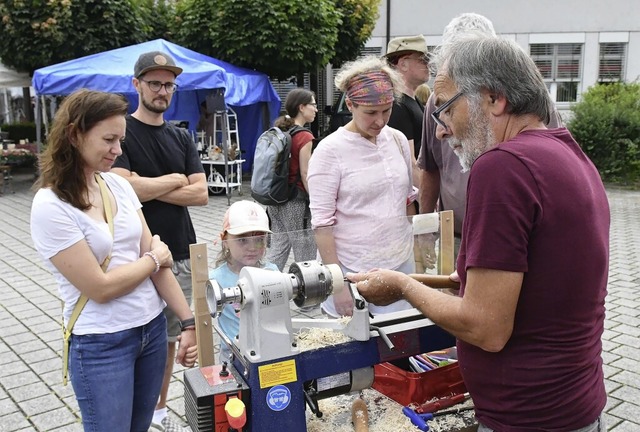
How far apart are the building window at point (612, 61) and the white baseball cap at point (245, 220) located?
1724 centimetres

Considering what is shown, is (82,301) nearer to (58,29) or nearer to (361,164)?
(361,164)

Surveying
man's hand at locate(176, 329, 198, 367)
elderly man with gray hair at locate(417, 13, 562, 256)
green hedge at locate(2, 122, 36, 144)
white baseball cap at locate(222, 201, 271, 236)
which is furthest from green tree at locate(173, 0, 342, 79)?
man's hand at locate(176, 329, 198, 367)

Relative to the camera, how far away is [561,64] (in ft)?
56.8

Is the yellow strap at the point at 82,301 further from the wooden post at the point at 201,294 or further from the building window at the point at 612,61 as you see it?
the building window at the point at 612,61

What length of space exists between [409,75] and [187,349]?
7.32 feet

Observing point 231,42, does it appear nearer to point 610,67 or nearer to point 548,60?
point 548,60

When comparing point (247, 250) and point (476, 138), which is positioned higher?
point (476, 138)

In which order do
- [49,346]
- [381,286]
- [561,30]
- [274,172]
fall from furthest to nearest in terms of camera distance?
[561,30], [274,172], [49,346], [381,286]

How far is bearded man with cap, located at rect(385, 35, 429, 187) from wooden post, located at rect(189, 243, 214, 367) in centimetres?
194

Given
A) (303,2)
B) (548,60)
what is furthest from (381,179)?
(548,60)

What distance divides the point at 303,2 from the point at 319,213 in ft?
30.1

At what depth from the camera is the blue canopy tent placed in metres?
8.72

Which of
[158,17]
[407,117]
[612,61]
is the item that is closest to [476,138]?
[407,117]

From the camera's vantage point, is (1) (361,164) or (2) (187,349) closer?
(2) (187,349)
